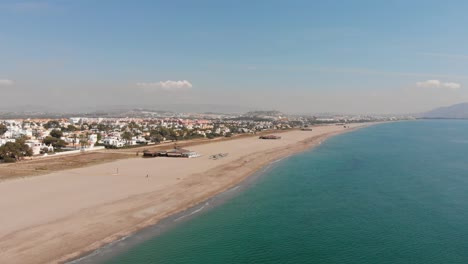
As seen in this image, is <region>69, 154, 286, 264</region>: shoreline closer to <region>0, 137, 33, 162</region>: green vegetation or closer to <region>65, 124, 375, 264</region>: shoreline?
<region>65, 124, 375, 264</region>: shoreline

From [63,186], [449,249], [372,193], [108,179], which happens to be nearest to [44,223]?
[63,186]

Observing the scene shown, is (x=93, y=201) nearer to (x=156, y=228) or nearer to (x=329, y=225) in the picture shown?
(x=156, y=228)

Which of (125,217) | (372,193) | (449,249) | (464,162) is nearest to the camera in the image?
(449,249)

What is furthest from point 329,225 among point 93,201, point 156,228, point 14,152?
point 14,152

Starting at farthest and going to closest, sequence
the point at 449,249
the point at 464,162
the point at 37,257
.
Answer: the point at 464,162 → the point at 449,249 → the point at 37,257

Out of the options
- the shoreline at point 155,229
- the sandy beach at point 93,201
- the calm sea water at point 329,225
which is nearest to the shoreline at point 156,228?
the shoreline at point 155,229

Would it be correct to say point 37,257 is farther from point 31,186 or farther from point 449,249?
point 449,249

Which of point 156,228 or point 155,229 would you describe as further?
point 156,228
